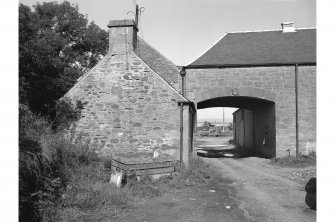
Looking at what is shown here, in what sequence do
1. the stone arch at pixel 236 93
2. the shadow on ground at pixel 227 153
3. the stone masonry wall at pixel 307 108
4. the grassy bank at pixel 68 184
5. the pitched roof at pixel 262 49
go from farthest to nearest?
the shadow on ground at pixel 227 153 → the pitched roof at pixel 262 49 → the stone arch at pixel 236 93 → the stone masonry wall at pixel 307 108 → the grassy bank at pixel 68 184

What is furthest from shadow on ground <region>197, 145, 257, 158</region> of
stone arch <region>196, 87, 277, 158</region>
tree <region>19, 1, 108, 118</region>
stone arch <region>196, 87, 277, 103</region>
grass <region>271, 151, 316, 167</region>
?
tree <region>19, 1, 108, 118</region>

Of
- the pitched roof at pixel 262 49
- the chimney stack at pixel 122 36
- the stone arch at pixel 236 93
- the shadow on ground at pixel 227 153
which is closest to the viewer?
the chimney stack at pixel 122 36

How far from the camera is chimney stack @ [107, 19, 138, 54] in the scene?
1162 centimetres

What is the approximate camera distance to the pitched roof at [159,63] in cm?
1780

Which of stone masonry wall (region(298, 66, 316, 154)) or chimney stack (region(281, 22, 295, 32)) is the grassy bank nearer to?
stone masonry wall (region(298, 66, 316, 154))

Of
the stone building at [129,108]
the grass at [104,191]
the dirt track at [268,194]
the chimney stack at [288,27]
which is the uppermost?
the chimney stack at [288,27]

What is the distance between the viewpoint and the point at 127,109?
11469 mm

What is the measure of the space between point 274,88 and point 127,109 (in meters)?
8.17

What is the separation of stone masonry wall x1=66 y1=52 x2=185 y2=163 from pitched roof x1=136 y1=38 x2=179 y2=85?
615 centimetres

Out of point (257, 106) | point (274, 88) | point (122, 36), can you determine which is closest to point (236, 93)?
point (274, 88)

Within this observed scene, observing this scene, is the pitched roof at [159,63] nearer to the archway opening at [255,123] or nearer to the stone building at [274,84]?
the stone building at [274,84]

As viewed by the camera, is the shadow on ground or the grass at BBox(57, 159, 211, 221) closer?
the grass at BBox(57, 159, 211, 221)

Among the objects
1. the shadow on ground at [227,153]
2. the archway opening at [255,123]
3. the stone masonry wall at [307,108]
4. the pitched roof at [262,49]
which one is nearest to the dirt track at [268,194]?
the stone masonry wall at [307,108]

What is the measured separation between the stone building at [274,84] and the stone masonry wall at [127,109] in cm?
451
